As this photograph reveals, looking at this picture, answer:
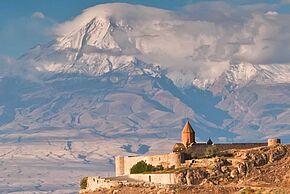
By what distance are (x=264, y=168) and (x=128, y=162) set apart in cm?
2312

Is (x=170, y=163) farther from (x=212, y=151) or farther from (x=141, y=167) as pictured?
(x=141, y=167)

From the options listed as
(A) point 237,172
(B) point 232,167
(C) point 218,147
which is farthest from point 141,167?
(A) point 237,172

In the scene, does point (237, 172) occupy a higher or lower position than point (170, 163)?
lower

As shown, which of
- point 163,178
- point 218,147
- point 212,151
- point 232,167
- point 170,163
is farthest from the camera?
point 218,147

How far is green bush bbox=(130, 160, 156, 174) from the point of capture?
285 feet

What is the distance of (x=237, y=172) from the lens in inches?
2968

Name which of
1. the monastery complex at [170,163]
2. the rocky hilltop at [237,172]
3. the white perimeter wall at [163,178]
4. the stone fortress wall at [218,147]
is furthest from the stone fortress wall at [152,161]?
the white perimeter wall at [163,178]

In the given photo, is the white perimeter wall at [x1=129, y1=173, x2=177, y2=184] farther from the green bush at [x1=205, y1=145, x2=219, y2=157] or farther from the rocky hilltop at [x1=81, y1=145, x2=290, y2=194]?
the green bush at [x1=205, y1=145, x2=219, y2=157]

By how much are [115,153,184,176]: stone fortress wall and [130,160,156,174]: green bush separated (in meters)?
0.51

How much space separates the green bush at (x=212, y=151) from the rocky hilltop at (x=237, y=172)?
2870mm

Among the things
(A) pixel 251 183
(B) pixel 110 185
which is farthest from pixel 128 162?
(A) pixel 251 183

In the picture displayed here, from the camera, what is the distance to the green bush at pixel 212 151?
8410 centimetres

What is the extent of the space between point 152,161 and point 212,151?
6.54 metres

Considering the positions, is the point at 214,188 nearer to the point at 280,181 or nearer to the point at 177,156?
the point at 280,181
